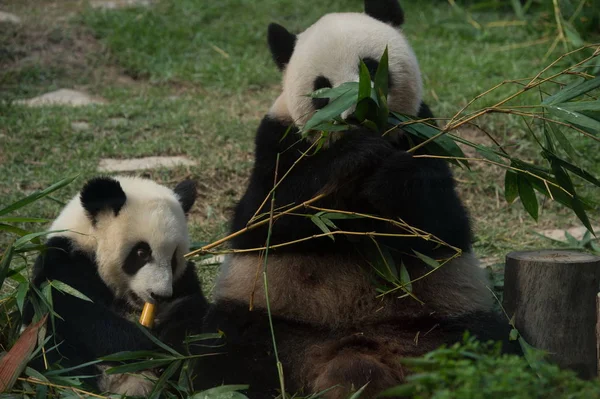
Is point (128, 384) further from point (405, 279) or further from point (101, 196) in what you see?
point (405, 279)

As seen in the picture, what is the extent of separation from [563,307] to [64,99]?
17.6ft

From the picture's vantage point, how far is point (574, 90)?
10.3ft

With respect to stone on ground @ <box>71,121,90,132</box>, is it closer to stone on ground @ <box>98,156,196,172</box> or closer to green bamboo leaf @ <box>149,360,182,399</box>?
stone on ground @ <box>98,156,196,172</box>

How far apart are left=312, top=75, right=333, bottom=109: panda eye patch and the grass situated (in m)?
1.72

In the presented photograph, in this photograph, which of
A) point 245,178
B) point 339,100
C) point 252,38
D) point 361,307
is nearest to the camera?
point 339,100

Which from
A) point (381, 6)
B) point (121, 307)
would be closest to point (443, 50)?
point (381, 6)

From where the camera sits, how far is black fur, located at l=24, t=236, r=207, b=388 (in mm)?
3432

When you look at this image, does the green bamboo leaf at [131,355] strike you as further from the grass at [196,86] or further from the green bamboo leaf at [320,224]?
the grass at [196,86]

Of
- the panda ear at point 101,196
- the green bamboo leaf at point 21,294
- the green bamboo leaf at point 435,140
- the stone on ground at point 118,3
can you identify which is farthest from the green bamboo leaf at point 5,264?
the stone on ground at point 118,3

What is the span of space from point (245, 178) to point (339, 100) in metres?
2.85

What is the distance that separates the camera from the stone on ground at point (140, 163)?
5852 mm

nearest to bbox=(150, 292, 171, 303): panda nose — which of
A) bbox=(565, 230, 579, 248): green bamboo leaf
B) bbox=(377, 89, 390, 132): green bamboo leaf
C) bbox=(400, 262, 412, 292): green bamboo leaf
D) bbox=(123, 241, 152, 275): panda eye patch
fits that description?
bbox=(123, 241, 152, 275): panda eye patch

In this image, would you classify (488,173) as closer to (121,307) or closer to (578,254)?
(578,254)

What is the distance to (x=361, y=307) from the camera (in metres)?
3.33
